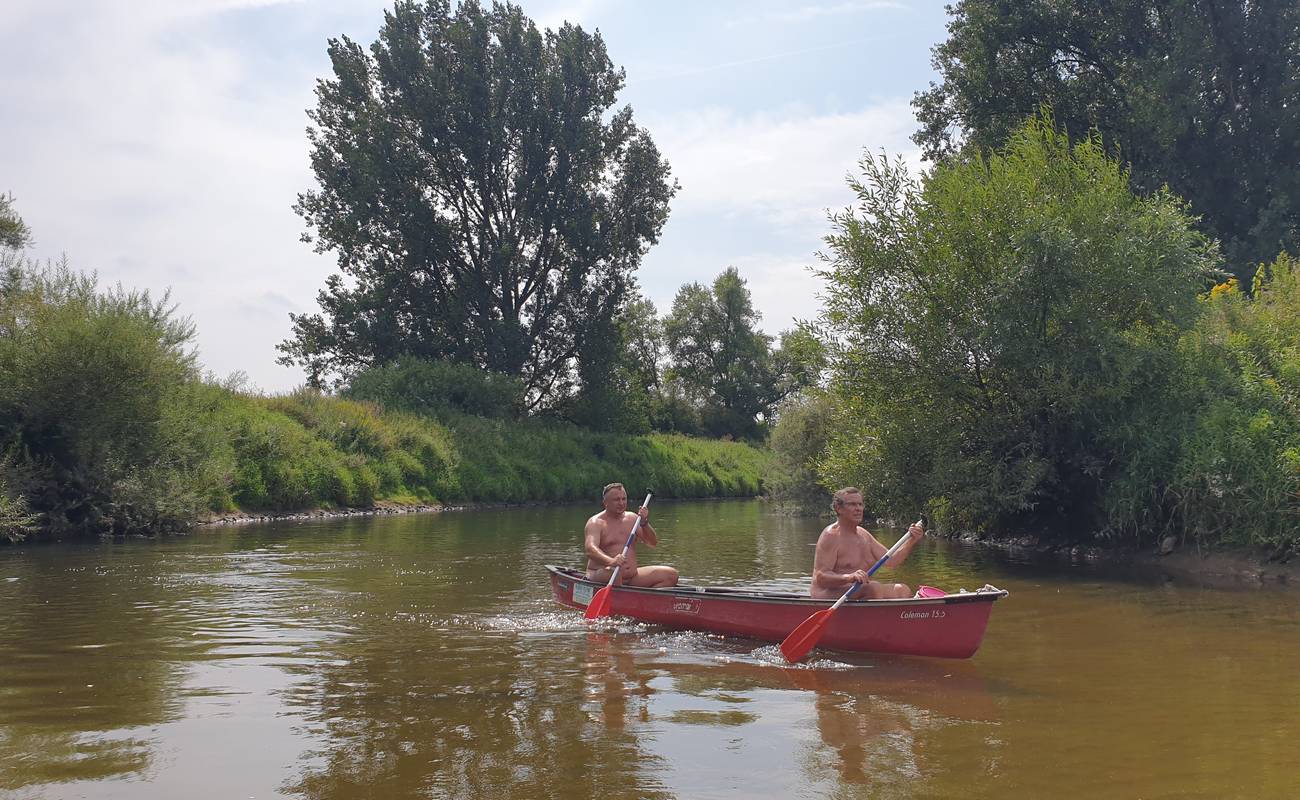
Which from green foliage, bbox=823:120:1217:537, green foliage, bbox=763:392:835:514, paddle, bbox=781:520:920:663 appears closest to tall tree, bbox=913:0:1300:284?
green foliage, bbox=763:392:835:514

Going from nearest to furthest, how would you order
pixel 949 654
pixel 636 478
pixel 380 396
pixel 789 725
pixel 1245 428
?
pixel 789 725 → pixel 949 654 → pixel 1245 428 → pixel 380 396 → pixel 636 478

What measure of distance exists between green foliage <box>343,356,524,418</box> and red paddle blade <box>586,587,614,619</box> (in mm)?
24694

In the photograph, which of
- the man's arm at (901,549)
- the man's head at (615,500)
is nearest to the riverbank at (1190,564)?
the man's arm at (901,549)

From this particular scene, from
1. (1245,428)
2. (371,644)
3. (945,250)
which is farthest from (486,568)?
(1245,428)

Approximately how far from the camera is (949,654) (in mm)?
8891

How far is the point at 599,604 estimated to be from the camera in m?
11.0

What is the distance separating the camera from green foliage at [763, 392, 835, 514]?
2770cm

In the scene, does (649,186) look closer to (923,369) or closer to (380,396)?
(380,396)

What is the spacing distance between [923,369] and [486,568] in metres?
7.48

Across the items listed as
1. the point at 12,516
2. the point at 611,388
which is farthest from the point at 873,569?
the point at 611,388

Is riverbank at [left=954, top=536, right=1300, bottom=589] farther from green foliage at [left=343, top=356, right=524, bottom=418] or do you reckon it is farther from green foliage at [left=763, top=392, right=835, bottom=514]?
green foliage at [left=343, top=356, right=524, bottom=418]

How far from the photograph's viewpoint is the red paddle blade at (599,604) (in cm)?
1103

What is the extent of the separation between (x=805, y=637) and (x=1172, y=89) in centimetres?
2360

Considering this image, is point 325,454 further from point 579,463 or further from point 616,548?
point 616,548
